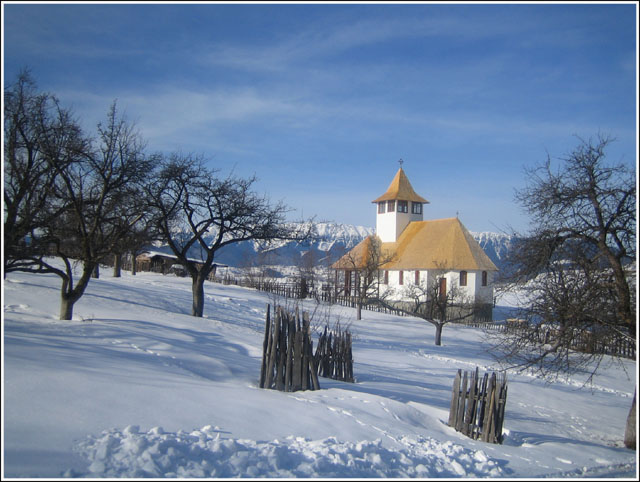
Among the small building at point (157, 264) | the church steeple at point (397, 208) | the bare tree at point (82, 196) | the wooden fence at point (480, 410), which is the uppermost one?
the church steeple at point (397, 208)

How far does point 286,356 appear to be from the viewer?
9.47 meters

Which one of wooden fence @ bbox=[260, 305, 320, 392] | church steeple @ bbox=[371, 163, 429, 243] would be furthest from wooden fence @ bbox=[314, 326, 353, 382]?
church steeple @ bbox=[371, 163, 429, 243]

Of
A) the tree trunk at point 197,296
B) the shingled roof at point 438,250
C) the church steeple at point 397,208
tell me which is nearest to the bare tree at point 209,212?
Result: the tree trunk at point 197,296

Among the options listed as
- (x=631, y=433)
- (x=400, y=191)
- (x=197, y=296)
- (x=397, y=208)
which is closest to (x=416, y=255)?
(x=397, y=208)

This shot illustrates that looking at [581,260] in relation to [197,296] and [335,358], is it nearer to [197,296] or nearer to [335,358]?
[335,358]

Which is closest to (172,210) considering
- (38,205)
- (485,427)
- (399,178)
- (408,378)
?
(38,205)

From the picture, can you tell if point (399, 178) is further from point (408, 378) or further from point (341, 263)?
point (408, 378)

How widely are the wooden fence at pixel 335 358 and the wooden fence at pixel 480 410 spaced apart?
3701 mm

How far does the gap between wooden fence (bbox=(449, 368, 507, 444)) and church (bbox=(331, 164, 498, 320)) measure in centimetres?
2703

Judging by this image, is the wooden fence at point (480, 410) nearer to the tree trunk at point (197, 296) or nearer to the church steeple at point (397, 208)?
the tree trunk at point (197, 296)

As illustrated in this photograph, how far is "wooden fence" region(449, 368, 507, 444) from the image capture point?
8.28m

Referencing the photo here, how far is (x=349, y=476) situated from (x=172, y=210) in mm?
13860

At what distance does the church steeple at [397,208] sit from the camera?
5138 centimetres

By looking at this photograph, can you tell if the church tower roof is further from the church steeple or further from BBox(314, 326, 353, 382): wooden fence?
BBox(314, 326, 353, 382): wooden fence
